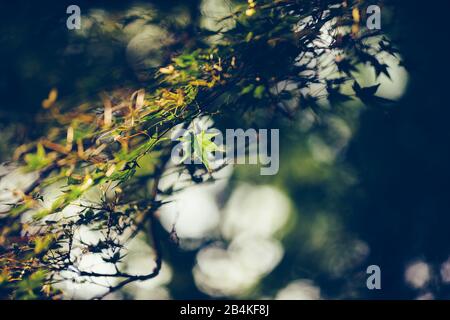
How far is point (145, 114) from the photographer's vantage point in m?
1.19

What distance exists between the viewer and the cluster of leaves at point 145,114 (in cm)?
116

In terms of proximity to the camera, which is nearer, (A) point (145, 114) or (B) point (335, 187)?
(A) point (145, 114)

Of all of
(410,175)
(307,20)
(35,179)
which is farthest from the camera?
(410,175)

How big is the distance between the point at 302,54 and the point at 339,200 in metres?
1.37

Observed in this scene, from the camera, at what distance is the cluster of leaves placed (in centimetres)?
116

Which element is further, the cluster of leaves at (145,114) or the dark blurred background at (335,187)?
the dark blurred background at (335,187)

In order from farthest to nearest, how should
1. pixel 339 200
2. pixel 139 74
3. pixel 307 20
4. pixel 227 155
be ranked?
pixel 339 200 < pixel 227 155 < pixel 139 74 < pixel 307 20

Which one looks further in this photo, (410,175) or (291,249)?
(291,249)

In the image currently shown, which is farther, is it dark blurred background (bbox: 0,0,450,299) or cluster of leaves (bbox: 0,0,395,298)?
dark blurred background (bbox: 0,0,450,299)

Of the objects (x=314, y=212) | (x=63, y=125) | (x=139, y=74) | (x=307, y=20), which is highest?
(x=307, y=20)

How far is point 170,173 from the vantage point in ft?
5.70

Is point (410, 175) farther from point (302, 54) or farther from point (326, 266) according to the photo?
point (302, 54)

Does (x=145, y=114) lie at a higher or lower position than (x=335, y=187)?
higher
